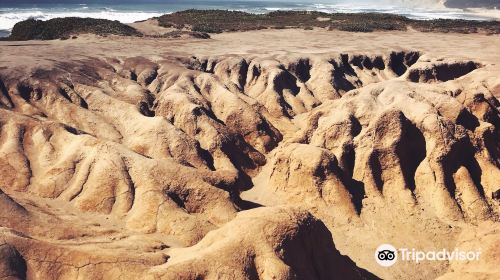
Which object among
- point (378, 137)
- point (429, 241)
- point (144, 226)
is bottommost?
point (429, 241)

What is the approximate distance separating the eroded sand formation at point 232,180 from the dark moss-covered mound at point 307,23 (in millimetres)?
54708

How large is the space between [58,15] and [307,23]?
277 feet

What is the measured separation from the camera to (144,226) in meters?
22.9

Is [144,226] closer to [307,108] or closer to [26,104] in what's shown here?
[26,104]

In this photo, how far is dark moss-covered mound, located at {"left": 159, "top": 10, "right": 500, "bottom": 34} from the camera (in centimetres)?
9538

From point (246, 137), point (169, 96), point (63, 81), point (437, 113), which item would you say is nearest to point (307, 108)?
point (246, 137)

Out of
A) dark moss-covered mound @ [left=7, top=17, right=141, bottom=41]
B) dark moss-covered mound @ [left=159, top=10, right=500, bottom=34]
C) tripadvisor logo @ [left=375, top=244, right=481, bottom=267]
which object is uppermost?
dark moss-covered mound @ [left=7, top=17, right=141, bottom=41]

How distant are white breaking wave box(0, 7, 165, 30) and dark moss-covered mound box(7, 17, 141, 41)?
42212mm

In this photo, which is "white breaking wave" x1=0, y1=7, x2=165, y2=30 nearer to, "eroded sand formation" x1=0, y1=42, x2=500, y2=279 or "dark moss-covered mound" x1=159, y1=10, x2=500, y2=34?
"dark moss-covered mound" x1=159, y1=10, x2=500, y2=34

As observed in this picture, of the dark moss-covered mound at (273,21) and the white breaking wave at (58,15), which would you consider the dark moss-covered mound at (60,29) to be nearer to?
the dark moss-covered mound at (273,21)

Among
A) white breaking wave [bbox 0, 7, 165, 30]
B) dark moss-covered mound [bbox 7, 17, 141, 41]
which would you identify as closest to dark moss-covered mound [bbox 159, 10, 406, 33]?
dark moss-covered mound [bbox 7, 17, 141, 41]

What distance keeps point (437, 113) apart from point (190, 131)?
755 inches

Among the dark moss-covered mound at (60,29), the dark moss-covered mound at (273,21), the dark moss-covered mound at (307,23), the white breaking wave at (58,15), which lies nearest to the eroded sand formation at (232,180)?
the dark moss-covered mound at (60,29)

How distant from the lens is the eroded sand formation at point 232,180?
1647 centimetres
